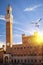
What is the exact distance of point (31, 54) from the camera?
1016 cm

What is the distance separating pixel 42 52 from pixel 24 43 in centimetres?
152

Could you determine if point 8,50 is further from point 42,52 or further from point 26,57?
point 42,52

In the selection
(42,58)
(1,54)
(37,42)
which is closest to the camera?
(42,58)

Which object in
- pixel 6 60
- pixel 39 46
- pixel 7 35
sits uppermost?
pixel 7 35

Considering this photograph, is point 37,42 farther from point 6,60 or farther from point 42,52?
point 6,60

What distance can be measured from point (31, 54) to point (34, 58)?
1.10ft

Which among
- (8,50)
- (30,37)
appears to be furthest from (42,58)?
(8,50)

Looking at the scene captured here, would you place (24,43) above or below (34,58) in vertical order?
above

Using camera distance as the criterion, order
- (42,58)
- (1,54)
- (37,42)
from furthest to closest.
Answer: (1,54) → (37,42) → (42,58)

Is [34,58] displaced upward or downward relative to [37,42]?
downward

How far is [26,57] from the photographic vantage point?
10289mm

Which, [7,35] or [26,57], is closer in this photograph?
[26,57]

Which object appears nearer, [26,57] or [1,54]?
[26,57]

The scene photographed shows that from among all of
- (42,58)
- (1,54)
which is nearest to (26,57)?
(42,58)
